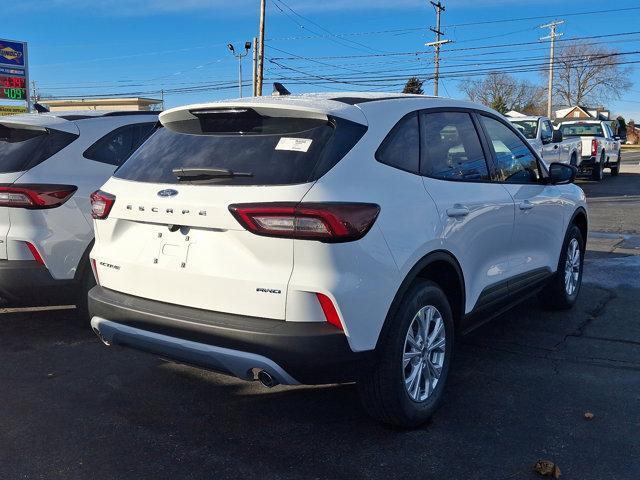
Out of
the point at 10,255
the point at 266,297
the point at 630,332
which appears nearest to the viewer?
the point at 266,297

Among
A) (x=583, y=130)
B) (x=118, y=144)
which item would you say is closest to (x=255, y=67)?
(x=583, y=130)

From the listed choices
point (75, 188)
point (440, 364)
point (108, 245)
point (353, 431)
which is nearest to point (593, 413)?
point (440, 364)

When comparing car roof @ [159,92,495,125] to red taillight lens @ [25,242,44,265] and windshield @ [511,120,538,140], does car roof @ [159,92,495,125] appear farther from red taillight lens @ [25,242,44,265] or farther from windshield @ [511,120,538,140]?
windshield @ [511,120,538,140]

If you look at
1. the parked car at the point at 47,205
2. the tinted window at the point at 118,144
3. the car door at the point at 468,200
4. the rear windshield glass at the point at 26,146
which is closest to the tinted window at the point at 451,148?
the car door at the point at 468,200

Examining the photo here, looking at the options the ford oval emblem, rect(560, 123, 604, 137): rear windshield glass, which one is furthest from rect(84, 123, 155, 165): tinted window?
rect(560, 123, 604, 137): rear windshield glass

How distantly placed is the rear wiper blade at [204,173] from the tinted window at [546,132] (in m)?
14.7

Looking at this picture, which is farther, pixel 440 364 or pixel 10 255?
pixel 10 255

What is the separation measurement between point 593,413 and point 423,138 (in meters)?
1.85

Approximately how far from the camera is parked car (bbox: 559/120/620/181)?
69.9 feet

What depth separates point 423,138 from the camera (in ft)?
12.4

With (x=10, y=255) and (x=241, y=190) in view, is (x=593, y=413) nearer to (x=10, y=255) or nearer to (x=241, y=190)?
(x=241, y=190)

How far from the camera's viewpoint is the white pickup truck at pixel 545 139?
54.0ft

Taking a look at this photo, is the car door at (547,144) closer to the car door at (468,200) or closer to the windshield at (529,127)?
the windshield at (529,127)

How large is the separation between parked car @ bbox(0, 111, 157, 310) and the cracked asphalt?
1.75 ft
